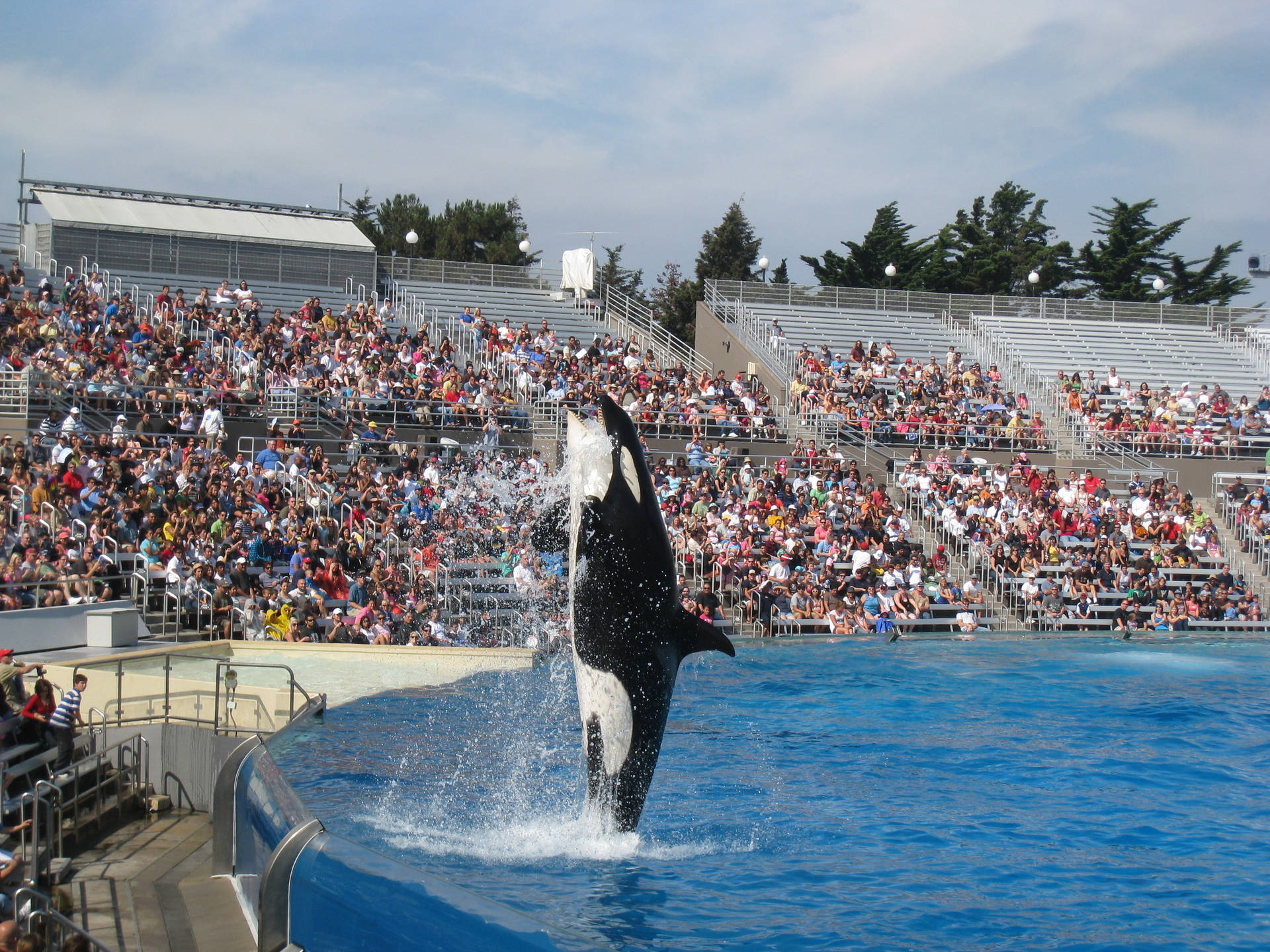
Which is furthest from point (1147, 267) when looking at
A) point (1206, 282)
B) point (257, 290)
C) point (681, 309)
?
point (257, 290)

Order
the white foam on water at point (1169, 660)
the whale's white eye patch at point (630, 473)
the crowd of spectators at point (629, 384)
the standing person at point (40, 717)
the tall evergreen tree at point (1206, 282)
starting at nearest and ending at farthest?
the whale's white eye patch at point (630, 473), the standing person at point (40, 717), the white foam on water at point (1169, 660), the crowd of spectators at point (629, 384), the tall evergreen tree at point (1206, 282)

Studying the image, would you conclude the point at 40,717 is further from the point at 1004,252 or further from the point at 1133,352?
the point at 1004,252

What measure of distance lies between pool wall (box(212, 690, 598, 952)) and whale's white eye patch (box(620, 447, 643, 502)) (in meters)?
2.15

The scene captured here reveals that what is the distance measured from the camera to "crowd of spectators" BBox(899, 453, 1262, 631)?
69.1 feet

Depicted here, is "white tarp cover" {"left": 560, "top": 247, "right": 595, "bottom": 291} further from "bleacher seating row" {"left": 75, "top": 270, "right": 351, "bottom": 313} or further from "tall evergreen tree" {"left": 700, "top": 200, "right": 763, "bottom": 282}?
"tall evergreen tree" {"left": 700, "top": 200, "right": 763, "bottom": 282}

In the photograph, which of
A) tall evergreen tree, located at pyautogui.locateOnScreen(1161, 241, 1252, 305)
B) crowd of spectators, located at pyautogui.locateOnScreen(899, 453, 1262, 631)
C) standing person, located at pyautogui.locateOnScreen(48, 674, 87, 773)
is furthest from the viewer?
tall evergreen tree, located at pyautogui.locateOnScreen(1161, 241, 1252, 305)

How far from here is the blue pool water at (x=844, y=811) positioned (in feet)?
22.1

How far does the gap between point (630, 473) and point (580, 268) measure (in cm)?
→ 2540

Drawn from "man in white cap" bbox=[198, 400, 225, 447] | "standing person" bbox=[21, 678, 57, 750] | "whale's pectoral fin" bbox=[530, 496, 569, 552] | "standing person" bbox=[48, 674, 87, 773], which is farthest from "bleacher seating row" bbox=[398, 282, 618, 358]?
"whale's pectoral fin" bbox=[530, 496, 569, 552]

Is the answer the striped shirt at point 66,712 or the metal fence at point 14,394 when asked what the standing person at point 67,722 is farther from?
the metal fence at point 14,394

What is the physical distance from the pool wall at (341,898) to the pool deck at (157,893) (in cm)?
63

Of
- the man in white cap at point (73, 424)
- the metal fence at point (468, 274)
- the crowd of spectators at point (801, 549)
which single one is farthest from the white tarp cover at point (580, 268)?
the man in white cap at point (73, 424)

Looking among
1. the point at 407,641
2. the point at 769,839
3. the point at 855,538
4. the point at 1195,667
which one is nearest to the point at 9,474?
the point at 407,641

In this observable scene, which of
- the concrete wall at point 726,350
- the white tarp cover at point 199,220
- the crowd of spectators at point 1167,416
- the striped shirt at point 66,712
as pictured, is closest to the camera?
the striped shirt at point 66,712
